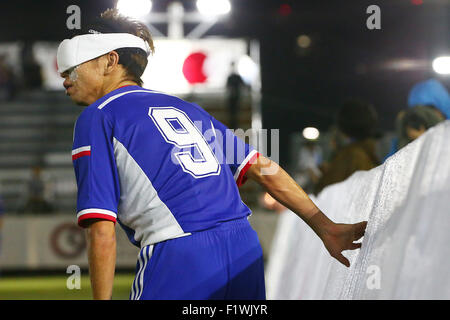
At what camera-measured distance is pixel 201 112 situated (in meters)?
2.49

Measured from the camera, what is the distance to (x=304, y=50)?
23250mm

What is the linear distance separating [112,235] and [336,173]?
3.36 m

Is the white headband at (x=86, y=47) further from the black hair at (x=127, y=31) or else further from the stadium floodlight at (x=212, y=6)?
the stadium floodlight at (x=212, y=6)

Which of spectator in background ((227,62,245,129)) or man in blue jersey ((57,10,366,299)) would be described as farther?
spectator in background ((227,62,245,129))

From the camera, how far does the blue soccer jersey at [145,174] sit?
2.26 metres

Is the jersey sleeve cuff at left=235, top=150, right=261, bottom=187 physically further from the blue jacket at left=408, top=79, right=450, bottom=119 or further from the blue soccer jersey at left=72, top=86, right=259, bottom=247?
the blue jacket at left=408, top=79, right=450, bottom=119

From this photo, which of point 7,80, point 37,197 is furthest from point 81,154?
point 7,80

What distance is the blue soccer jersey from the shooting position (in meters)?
2.26

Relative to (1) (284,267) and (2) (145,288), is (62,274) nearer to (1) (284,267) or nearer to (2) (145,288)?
(1) (284,267)

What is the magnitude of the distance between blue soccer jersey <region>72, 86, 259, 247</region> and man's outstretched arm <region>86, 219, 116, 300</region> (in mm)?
36

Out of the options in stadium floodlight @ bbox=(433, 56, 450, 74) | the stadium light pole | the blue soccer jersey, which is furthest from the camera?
the stadium light pole

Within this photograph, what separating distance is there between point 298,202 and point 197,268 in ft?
1.67

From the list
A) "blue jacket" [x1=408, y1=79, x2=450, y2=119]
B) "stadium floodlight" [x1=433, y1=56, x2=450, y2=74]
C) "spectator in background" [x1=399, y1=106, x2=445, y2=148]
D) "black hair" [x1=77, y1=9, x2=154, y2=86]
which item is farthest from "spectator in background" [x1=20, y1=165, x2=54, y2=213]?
"black hair" [x1=77, y1=9, x2=154, y2=86]
